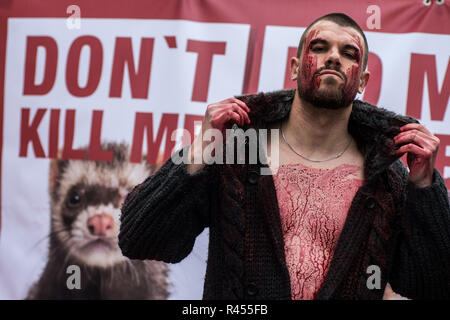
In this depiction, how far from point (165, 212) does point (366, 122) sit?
2.83 ft

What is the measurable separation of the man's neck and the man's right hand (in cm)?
28

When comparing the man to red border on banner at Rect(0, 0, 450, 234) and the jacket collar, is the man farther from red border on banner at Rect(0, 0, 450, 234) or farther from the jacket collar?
red border on banner at Rect(0, 0, 450, 234)

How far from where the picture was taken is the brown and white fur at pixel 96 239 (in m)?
2.81

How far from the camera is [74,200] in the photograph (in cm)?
285

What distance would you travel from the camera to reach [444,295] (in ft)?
6.24

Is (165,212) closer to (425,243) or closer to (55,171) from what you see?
(425,243)

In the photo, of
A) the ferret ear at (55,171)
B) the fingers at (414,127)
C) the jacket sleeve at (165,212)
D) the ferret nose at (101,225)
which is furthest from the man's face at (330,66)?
the ferret ear at (55,171)

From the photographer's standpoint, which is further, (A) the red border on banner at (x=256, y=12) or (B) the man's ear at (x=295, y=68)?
(A) the red border on banner at (x=256, y=12)

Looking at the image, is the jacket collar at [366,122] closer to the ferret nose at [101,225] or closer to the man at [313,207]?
the man at [313,207]

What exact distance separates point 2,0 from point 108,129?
3.01 ft

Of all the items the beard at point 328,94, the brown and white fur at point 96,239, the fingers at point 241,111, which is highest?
the beard at point 328,94

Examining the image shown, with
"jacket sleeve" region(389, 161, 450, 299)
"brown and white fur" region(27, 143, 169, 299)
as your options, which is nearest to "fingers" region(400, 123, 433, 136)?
"jacket sleeve" region(389, 161, 450, 299)

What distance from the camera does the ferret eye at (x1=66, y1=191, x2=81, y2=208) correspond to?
284 cm

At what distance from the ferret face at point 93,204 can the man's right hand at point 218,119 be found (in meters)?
1.00
